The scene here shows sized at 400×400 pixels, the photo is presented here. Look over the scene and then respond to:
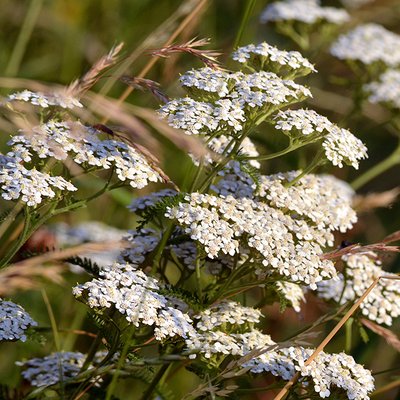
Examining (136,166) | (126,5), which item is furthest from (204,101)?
(126,5)

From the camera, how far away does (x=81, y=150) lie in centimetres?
238

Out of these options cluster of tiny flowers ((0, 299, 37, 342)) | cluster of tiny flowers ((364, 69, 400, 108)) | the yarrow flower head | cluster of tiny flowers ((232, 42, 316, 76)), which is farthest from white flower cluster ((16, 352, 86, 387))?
cluster of tiny flowers ((364, 69, 400, 108))

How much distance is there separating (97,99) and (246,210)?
1.94 feet

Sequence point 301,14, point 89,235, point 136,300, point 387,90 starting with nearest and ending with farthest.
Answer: point 136,300
point 89,235
point 387,90
point 301,14

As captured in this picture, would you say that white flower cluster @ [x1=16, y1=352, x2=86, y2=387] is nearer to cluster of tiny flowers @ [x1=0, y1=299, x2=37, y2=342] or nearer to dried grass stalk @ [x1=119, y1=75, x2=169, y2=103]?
cluster of tiny flowers @ [x1=0, y1=299, x2=37, y2=342]

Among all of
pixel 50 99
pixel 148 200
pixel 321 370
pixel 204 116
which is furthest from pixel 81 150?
pixel 321 370

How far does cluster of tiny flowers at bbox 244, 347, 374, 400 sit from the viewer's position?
2.23 meters

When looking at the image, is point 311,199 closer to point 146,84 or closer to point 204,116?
point 204,116

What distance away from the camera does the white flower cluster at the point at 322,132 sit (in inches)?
98.7

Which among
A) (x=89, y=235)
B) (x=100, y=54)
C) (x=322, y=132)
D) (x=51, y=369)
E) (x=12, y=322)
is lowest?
(x=89, y=235)

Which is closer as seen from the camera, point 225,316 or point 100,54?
point 225,316

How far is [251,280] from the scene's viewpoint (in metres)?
2.63

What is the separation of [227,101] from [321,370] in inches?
31.7

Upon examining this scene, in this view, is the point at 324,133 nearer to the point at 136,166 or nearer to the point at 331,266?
the point at 331,266
